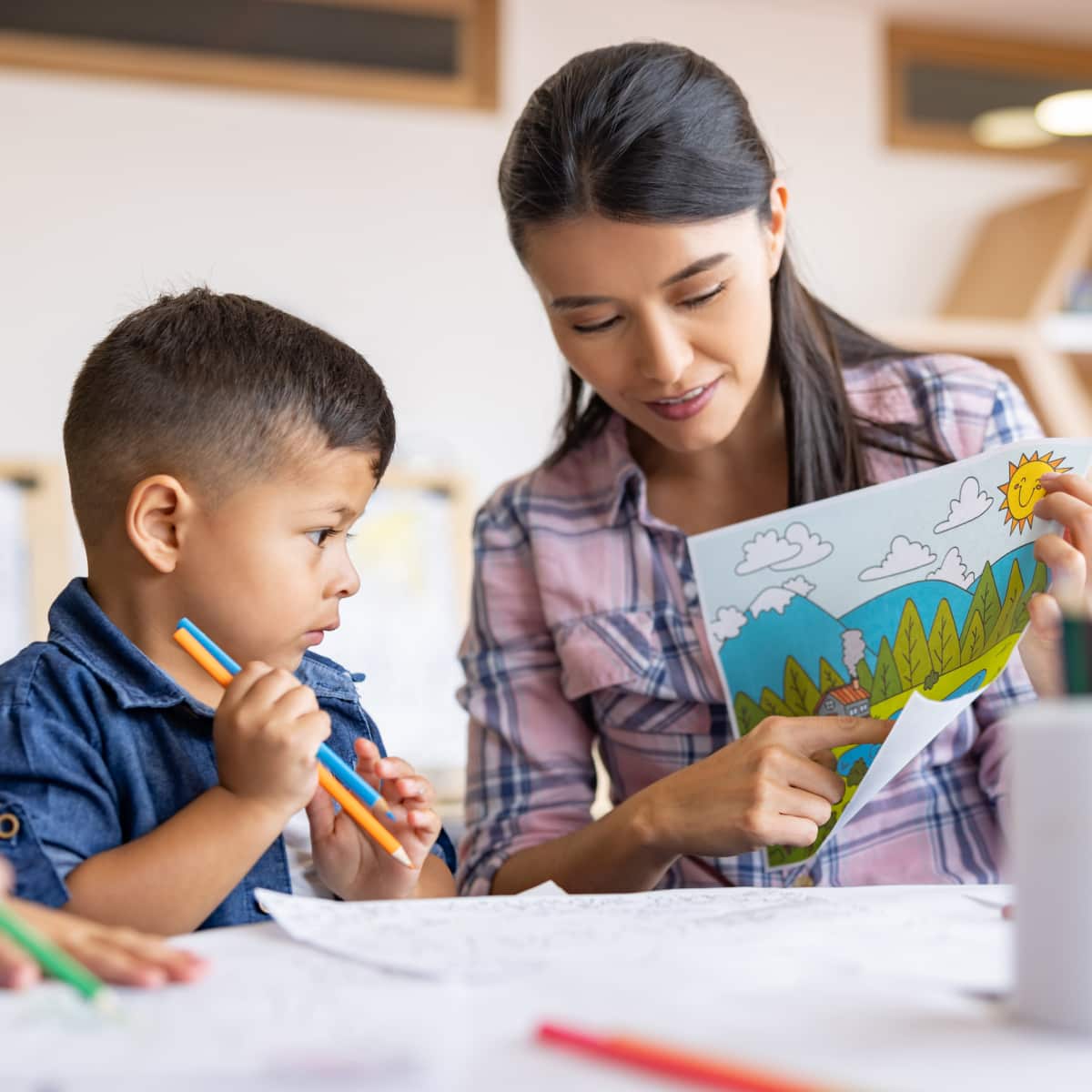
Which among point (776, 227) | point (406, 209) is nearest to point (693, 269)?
point (776, 227)

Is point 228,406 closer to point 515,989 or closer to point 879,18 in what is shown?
point 515,989

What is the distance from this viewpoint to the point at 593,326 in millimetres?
1149

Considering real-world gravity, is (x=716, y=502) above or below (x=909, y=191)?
below

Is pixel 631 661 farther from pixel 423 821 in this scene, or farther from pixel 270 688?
pixel 270 688

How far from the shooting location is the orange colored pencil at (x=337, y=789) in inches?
33.8

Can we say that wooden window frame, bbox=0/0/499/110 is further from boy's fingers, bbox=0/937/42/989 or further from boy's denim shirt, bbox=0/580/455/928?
boy's fingers, bbox=0/937/42/989

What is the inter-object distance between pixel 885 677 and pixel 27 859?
58cm

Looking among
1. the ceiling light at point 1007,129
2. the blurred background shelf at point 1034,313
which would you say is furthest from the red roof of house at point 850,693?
the ceiling light at point 1007,129

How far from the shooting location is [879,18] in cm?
338

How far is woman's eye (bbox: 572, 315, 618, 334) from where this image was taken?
3.74 ft

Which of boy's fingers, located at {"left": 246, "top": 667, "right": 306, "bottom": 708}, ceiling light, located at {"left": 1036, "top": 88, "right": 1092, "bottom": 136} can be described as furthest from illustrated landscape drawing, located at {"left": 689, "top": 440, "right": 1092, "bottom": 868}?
ceiling light, located at {"left": 1036, "top": 88, "right": 1092, "bottom": 136}

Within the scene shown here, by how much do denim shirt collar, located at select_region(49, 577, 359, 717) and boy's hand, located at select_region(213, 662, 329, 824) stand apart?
97mm

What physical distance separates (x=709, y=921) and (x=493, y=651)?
63 centimetres

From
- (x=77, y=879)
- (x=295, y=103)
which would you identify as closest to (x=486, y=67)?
(x=295, y=103)
